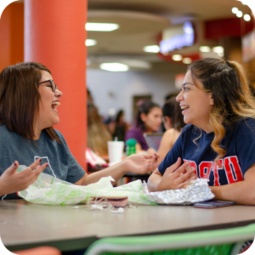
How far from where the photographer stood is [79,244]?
94 centimetres

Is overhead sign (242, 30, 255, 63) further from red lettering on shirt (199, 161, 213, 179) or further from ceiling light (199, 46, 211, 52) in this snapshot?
red lettering on shirt (199, 161, 213, 179)

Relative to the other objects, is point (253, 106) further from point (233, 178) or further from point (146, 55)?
point (146, 55)

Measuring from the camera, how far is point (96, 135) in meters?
4.24

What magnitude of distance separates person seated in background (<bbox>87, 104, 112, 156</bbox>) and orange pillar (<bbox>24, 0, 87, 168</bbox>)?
4.48 ft

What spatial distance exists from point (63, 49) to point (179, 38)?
601cm

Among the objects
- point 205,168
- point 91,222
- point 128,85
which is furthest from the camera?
point 128,85

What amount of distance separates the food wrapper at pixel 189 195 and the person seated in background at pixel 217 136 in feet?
0.23

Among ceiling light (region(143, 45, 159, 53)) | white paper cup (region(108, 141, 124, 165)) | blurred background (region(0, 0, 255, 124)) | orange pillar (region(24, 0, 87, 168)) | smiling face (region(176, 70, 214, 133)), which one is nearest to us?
smiling face (region(176, 70, 214, 133))

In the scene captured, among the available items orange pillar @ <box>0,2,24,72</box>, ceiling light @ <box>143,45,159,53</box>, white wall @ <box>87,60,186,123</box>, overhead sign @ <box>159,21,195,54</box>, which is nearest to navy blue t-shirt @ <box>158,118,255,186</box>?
orange pillar @ <box>0,2,24,72</box>

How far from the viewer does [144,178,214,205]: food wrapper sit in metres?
1.42

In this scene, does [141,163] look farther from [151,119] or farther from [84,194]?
[151,119]

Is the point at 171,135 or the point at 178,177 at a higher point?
the point at 171,135

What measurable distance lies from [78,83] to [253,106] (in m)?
1.51

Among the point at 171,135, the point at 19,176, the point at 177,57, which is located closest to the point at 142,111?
the point at 171,135
